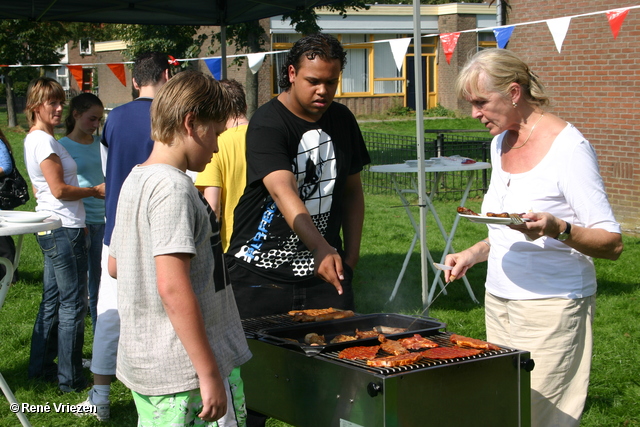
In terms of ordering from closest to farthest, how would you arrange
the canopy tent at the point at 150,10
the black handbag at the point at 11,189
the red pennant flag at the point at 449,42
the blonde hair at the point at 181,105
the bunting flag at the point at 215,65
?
the blonde hair at the point at 181,105, the black handbag at the point at 11,189, the canopy tent at the point at 150,10, the red pennant flag at the point at 449,42, the bunting flag at the point at 215,65

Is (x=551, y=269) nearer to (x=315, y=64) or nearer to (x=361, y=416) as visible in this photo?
(x=361, y=416)

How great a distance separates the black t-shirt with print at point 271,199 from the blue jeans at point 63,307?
1692mm

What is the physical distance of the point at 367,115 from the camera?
30.3m

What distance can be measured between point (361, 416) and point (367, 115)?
A: 2855 cm

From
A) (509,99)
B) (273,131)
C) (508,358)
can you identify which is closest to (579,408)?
(508,358)

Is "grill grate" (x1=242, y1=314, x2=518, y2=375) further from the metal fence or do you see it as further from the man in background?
the metal fence

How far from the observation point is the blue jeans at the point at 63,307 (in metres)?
4.46

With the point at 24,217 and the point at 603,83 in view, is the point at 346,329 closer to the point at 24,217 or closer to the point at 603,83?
the point at 24,217

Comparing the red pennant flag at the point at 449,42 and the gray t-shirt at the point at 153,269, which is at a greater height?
the red pennant flag at the point at 449,42

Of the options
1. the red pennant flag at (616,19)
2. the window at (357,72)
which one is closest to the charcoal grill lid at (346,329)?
the red pennant flag at (616,19)

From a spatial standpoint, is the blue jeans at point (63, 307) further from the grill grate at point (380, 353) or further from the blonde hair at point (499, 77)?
the blonde hair at point (499, 77)

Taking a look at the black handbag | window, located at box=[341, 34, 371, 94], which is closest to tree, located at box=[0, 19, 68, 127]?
window, located at box=[341, 34, 371, 94]

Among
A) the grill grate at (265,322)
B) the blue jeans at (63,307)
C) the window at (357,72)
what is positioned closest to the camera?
the grill grate at (265,322)

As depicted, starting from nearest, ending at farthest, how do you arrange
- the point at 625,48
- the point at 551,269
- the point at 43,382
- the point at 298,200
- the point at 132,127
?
the point at 551,269 → the point at 298,200 → the point at 132,127 → the point at 43,382 → the point at 625,48
